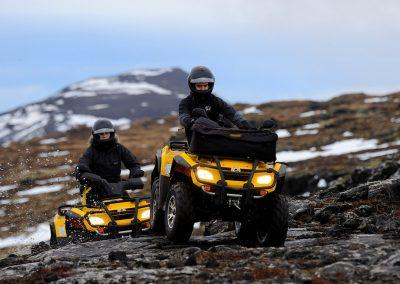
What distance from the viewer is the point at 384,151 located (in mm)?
57469

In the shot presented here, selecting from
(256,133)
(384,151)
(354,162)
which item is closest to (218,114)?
(256,133)

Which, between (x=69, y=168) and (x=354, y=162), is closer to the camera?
(x=354, y=162)

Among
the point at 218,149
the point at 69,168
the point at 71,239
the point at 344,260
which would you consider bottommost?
the point at 69,168

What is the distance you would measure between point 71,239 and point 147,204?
1963mm

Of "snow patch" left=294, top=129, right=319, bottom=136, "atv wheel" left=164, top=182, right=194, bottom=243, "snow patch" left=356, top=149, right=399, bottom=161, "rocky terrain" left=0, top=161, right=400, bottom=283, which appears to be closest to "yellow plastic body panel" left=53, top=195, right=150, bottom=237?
"rocky terrain" left=0, top=161, right=400, bottom=283

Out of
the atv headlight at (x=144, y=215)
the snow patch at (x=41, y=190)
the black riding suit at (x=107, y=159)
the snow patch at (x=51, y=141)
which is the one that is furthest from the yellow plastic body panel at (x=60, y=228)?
the snow patch at (x=51, y=141)

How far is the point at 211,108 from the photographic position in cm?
1372

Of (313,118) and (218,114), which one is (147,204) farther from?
(313,118)

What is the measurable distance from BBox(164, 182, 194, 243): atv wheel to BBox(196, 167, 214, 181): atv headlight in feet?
1.28

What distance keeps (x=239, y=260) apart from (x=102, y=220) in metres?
6.76

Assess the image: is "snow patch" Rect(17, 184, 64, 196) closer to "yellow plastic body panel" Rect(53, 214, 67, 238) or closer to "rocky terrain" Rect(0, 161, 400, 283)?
"yellow plastic body panel" Rect(53, 214, 67, 238)

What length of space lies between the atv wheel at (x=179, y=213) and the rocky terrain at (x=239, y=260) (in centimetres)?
24

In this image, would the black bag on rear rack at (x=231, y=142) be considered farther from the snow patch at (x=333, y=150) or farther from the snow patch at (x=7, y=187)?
the snow patch at (x=333, y=150)

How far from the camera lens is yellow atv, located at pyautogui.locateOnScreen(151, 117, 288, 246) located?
11.7 meters
